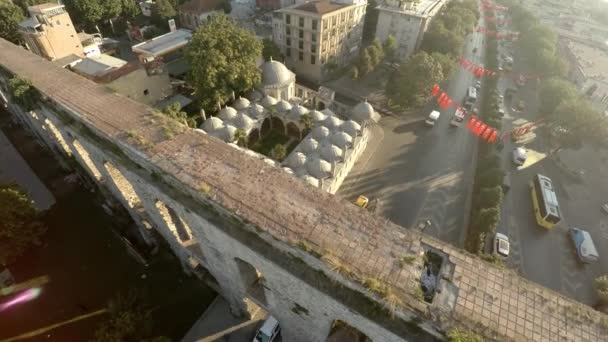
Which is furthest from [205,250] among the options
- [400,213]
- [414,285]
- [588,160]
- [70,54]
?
[588,160]

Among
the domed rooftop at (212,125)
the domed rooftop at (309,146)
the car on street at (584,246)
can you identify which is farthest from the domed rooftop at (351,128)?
the car on street at (584,246)

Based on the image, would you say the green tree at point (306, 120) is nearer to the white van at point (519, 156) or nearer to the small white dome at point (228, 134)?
the small white dome at point (228, 134)

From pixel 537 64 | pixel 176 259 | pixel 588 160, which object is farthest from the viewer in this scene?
pixel 537 64

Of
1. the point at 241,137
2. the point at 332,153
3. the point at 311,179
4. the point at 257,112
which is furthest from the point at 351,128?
the point at 241,137

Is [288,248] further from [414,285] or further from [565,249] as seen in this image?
[565,249]

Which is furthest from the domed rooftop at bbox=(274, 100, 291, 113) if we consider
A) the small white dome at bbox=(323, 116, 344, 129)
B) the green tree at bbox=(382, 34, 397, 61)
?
the green tree at bbox=(382, 34, 397, 61)

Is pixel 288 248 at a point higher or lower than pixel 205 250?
higher
